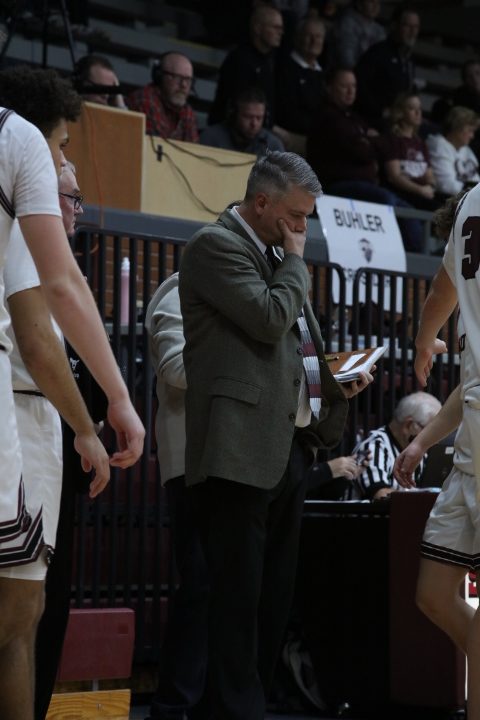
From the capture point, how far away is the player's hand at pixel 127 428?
2.78 metres

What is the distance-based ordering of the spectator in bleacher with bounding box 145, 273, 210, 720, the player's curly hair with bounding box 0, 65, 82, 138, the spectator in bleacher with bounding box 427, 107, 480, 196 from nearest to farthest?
the player's curly hair with bounding box 0, 65, 82, 138 < the spectator in bleacher with bounding box 145, 273, 210, 720 < the spectator in bleacher with bounding box 427, 107, 480, 196

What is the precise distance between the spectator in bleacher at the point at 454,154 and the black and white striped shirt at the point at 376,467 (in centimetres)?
579

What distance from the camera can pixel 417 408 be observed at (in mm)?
6258

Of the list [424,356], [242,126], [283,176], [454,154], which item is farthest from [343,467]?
[454,154]

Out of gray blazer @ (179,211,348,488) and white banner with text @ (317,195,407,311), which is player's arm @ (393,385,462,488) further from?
white banner with text @ (317,195,407,311)

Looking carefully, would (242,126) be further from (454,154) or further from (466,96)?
(466,96)

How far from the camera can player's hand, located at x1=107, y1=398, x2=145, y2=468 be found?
278cm

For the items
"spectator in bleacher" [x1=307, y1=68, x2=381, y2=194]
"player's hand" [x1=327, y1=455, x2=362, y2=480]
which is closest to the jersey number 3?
"player's hand" [x1=327, y1=455, x2=362, y2=480]

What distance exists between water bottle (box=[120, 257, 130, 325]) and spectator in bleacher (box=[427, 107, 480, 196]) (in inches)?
233

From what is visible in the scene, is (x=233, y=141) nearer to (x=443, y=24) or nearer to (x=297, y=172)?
(x=297, y=172)

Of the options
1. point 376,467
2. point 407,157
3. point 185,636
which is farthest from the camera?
point 407,157

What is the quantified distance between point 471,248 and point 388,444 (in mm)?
2585

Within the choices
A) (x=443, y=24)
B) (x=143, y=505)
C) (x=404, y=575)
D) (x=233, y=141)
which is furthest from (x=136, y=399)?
(x=443, y=24)

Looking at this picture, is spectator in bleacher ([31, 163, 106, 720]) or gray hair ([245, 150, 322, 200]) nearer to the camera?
spectator in bleacher ([31, 163, 106, 720])
